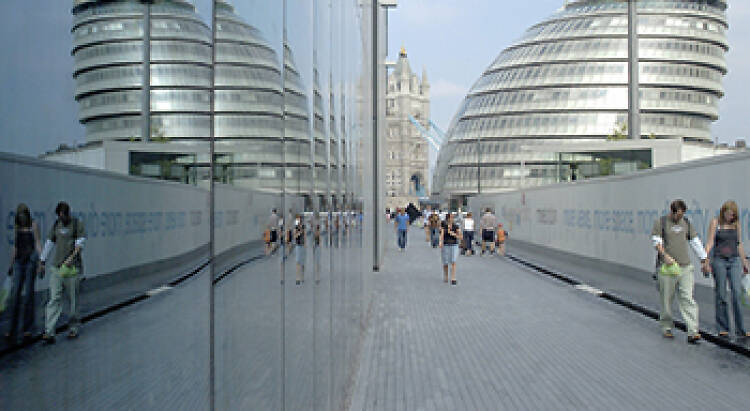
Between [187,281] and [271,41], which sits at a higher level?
[271,41]

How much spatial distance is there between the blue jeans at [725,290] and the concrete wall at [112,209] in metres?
8.27

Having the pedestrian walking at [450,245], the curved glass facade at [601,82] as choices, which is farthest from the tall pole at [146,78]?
the curved glass facade at [601,82]

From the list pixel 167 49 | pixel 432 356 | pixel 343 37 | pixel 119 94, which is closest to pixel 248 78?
pixel 167 49

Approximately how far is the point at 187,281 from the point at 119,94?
0.35 m

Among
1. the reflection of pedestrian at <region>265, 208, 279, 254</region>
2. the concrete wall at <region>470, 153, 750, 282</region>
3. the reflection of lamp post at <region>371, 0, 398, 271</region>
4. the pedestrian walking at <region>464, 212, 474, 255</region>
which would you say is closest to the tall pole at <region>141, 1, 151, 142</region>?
the reflection of pedestrian at <region>265, 208, 279, 254</region>

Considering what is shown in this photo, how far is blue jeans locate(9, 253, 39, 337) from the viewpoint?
621 millimetres

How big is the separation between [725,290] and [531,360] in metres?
2.90

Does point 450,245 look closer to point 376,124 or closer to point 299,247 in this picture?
point 376,124

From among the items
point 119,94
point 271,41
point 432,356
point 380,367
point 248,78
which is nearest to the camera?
point 119,94

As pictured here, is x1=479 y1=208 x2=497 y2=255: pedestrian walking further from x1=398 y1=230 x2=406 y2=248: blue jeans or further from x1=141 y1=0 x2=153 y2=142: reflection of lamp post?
x1=141 y1=0 x2=153 y2=142: reflection of lamp post

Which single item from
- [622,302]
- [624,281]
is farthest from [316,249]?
[624,281]

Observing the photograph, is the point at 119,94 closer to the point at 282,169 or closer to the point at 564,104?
the point at 282,169

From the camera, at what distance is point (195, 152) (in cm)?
118

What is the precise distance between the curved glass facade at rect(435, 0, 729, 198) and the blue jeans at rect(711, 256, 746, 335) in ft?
165
